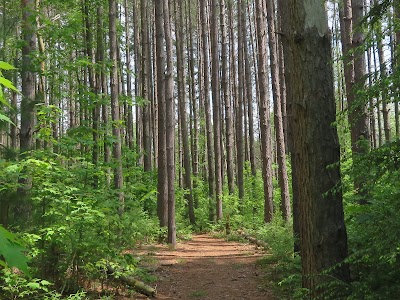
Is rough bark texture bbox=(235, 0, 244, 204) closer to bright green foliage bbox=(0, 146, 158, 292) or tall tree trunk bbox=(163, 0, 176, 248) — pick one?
tall tree trunk bbox=(163, 0, 176, 248)

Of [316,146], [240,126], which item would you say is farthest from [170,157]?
[240,126]

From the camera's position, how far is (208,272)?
8.84m

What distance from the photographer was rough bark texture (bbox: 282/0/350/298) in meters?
3.73

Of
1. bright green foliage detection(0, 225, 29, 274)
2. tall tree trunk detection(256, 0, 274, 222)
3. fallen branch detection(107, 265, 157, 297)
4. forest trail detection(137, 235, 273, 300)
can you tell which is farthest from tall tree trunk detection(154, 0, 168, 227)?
bright green foliage detection(0, 225, 29, 274)

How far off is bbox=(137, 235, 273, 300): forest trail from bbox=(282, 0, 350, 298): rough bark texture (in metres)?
3.06

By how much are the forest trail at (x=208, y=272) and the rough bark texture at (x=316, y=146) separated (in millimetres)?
3058

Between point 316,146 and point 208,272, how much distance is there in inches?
231

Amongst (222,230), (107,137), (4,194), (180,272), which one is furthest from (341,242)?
(222,230)

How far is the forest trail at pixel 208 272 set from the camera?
23.0 feet

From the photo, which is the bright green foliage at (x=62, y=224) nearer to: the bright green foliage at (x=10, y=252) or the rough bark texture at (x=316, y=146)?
the rough bark texture at (x=316, y=146)

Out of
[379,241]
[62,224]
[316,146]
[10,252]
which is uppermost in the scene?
[316,146]

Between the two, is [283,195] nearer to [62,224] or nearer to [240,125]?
[62,224]

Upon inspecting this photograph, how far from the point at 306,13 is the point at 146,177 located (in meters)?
13.7

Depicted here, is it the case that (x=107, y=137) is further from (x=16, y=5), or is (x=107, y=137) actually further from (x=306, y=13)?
(x=306, y=13)
